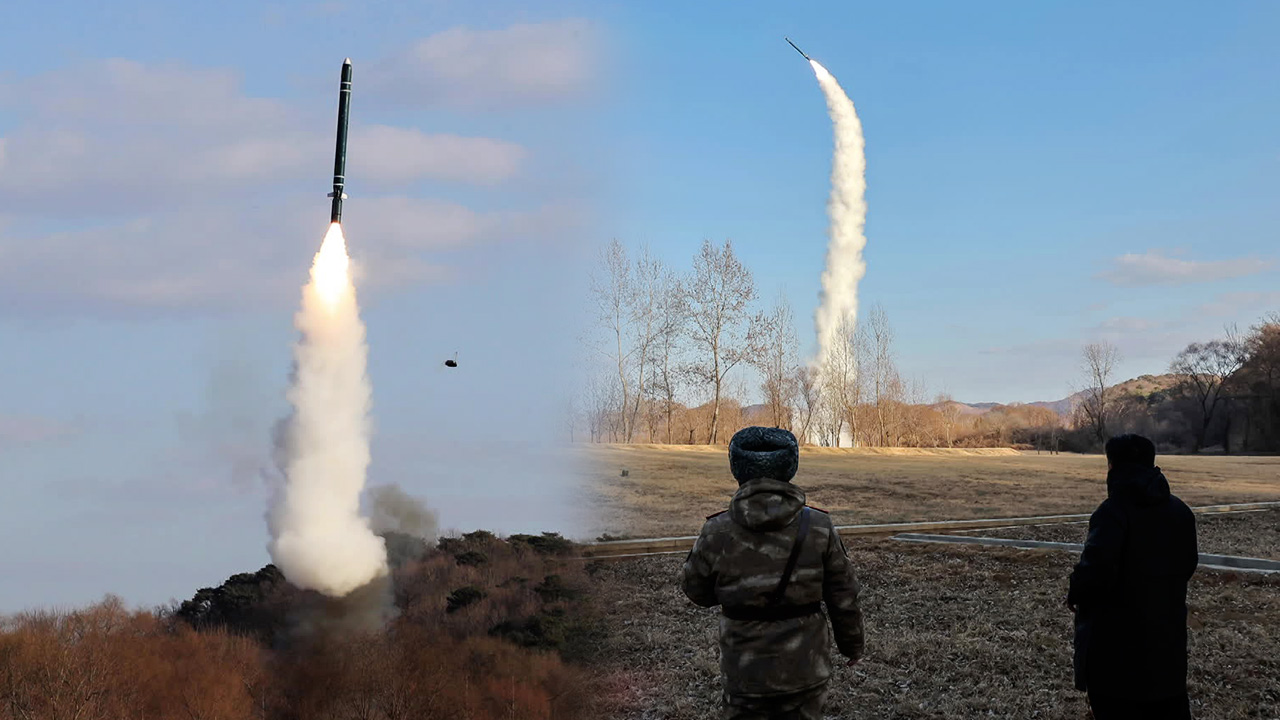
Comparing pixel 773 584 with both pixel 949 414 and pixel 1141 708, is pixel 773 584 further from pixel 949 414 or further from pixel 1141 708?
pixel 949 414

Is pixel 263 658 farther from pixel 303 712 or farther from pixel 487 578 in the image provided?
pixel 487 578

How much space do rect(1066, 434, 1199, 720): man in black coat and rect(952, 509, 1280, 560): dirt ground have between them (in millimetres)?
15531

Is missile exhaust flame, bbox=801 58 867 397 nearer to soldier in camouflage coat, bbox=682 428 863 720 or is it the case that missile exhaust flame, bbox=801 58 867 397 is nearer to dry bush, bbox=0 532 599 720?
dry bush, bbox=0 532 599 720

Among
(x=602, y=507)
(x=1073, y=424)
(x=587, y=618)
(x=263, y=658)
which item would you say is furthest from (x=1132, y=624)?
(x=1073, y=424)

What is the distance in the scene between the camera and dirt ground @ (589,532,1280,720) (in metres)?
10.9

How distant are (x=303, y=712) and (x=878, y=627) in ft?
109

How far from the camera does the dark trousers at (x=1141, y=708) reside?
6.07m

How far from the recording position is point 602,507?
29.7m

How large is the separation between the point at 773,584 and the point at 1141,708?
105 inches

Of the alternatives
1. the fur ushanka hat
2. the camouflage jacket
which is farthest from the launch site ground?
the fur ushanka hat

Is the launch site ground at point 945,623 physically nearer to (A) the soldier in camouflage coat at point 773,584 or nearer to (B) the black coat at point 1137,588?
(B) the black coat at point 1137,588

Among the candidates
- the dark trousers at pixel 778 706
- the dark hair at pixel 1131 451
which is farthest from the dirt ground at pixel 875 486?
the dark trousers at pixel 778 706

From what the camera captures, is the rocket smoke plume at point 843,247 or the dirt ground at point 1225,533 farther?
Answer: the rocket smoke plume at point 843,247

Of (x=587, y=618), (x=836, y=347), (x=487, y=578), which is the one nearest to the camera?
(x=587, y=618)
